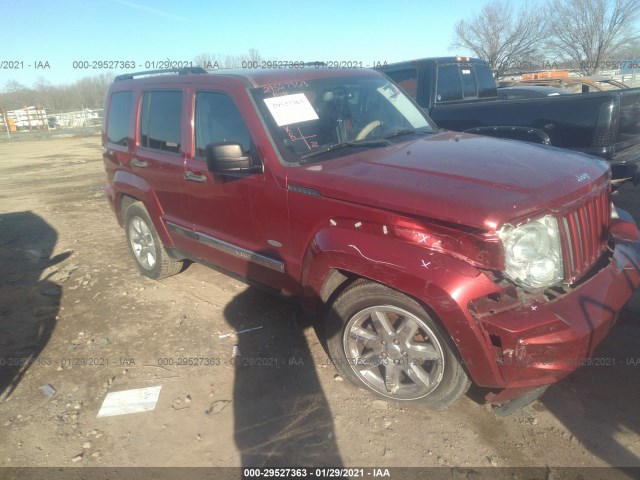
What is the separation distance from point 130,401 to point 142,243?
7.46 ft

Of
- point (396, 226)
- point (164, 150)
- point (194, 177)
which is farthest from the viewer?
point (164, 150)

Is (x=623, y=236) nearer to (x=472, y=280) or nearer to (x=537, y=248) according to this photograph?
(x=537, y=248)

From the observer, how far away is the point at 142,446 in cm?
266

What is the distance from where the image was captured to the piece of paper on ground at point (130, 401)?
117 inches

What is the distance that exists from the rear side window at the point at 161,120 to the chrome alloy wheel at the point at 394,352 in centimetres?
220

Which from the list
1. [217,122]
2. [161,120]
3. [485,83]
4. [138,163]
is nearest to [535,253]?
[217,122]

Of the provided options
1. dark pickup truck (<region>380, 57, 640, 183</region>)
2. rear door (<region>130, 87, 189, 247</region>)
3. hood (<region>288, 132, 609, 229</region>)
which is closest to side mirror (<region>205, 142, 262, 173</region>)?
hood (<region>288, 132, 609, 229</region>)

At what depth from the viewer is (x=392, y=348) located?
2.74m

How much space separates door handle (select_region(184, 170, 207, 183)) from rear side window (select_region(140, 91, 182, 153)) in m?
0.26

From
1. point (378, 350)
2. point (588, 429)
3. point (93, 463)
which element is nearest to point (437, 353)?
point (378, 350)

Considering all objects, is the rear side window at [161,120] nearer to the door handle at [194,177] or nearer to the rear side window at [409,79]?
the door handle at [194,177]

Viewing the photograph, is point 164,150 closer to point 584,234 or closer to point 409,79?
point 584,234

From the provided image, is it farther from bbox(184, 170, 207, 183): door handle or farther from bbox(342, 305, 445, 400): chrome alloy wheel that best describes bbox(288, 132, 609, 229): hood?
bbox(184, 170, 207, 183): door handle

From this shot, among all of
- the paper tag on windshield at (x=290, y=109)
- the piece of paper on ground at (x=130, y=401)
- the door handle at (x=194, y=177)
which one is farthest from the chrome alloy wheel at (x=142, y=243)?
the paper tag on windshield at (x=290, y=109)
